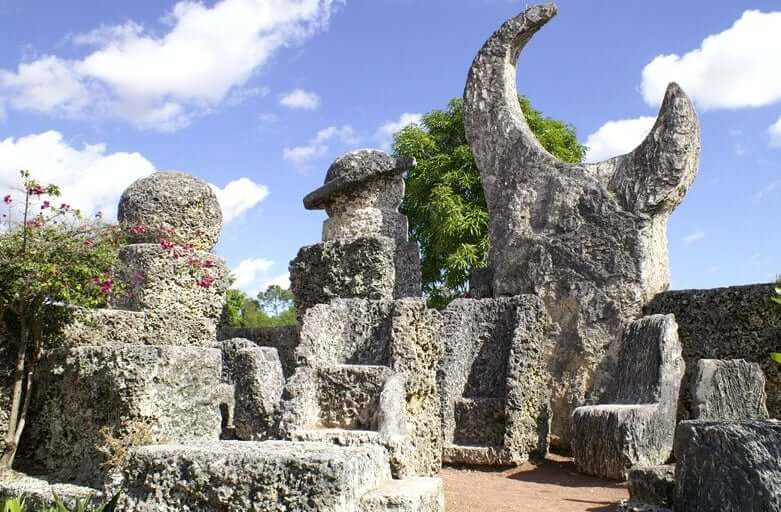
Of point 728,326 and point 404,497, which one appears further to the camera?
point 728,326

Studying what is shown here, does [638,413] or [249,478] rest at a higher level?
[638,413]

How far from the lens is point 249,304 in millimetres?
33656

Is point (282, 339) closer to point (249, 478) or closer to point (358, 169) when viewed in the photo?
point (358, 169)

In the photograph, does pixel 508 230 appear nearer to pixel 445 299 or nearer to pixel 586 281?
pixel 586 281

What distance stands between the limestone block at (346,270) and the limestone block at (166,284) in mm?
904

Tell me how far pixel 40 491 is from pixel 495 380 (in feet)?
15.5

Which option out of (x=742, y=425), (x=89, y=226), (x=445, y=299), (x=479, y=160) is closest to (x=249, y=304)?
(x=445, y=299)

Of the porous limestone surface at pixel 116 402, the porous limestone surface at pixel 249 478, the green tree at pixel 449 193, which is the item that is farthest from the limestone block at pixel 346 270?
the green tree at pixel 449 193

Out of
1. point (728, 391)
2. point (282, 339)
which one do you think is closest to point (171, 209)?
point (282, 339)

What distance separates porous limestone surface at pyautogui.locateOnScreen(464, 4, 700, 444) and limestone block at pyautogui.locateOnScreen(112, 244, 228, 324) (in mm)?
3370

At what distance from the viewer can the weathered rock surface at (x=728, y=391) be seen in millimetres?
6359

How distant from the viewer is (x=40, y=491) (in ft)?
15.3

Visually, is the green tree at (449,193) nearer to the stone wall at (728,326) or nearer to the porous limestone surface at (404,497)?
the stone wall at (728,326)

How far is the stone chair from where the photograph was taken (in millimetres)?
6539
